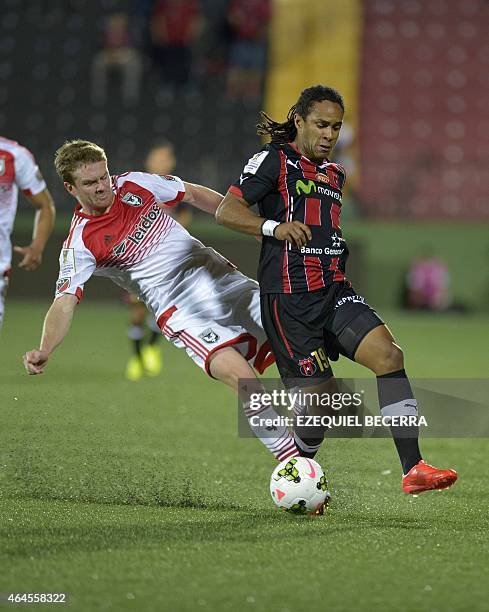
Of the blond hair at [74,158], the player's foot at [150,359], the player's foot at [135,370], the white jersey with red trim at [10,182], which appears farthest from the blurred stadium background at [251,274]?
the blond hair at [74,158]

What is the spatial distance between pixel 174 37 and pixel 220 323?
55.4 feet

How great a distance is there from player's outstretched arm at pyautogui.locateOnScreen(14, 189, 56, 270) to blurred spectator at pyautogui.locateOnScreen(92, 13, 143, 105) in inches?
628

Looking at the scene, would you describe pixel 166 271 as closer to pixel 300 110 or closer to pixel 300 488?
pixel 300 110

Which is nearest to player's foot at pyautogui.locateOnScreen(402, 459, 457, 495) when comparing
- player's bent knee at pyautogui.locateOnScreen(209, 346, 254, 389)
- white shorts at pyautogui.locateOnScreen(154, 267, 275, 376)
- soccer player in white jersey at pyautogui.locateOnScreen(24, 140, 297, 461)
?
soccer player in white jersey at pyautogui.locateOnScreen(24, 140, 297, 461)

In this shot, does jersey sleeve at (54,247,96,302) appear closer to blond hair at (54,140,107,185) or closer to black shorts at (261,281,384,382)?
blond hair at (54,140,107,185)

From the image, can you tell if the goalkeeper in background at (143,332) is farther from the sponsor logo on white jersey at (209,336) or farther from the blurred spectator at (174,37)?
the blurred spectator at (174,37)

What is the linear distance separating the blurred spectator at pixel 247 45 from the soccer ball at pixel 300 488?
17764 millimetres

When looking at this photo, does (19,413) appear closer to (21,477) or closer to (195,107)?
(21,477)

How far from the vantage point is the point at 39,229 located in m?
7.25

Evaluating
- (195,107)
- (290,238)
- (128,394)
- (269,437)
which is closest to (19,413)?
(269,437)

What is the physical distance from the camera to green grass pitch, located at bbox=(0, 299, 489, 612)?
3941mm

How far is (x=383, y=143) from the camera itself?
76.3 feet

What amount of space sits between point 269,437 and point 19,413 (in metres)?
1.52

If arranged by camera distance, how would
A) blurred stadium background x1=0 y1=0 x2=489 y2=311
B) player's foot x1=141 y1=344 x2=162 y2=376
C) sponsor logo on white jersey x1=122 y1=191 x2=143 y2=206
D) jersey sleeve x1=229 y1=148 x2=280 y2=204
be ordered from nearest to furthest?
jersey sleeve x1=229 y1=148 x2=280 y2=204
sponsor logo on white jersey x1=122 y1=191 x2=143 y2=206
player's foot x1=141 y1=344 x2=162 y2=376
blurred stadium background x1=0 y1=0 x2=489 y2=311
